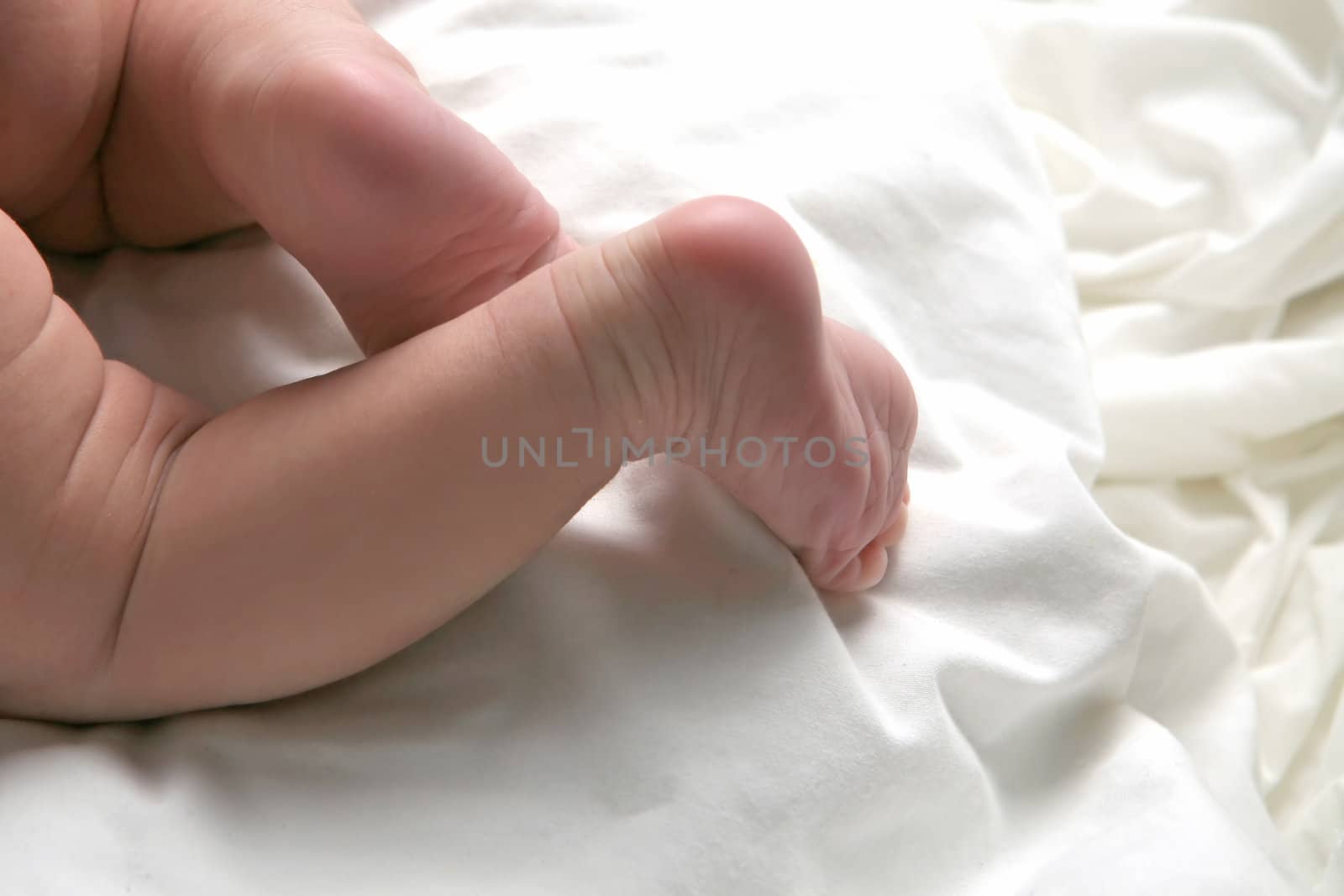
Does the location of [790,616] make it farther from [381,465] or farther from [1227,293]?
[1227,293]

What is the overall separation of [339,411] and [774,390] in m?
0.25

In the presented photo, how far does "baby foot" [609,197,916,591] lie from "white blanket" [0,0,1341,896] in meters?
0.04

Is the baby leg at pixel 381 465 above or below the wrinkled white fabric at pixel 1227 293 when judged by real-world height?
above

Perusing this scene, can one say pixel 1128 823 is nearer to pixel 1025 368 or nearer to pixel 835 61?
pixel 1025 368

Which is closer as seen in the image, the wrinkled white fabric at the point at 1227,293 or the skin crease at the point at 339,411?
the skin crease at the point at 339,411

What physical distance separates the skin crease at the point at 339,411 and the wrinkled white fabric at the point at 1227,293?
0.43 meters

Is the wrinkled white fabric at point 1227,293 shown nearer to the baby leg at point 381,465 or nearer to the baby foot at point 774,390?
the baby foot at point 774,390

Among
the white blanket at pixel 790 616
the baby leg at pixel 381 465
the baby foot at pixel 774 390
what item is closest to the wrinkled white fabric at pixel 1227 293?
the white blanket at pixel 790 616

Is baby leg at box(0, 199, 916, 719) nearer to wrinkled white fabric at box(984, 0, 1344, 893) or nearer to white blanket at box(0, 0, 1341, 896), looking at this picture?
white blanket at box(0, 0, 1341, 896)

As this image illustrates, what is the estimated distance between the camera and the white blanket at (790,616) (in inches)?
27.1

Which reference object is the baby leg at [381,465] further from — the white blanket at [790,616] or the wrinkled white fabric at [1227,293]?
the wrinkled white fabric at [1227,293]

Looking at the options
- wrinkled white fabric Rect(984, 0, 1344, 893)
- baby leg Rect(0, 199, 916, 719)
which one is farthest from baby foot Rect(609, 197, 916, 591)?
wrinkled white fabric Rect(984, 0, 1344, 893)

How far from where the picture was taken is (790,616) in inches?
29.7

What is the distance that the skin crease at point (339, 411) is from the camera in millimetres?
645
